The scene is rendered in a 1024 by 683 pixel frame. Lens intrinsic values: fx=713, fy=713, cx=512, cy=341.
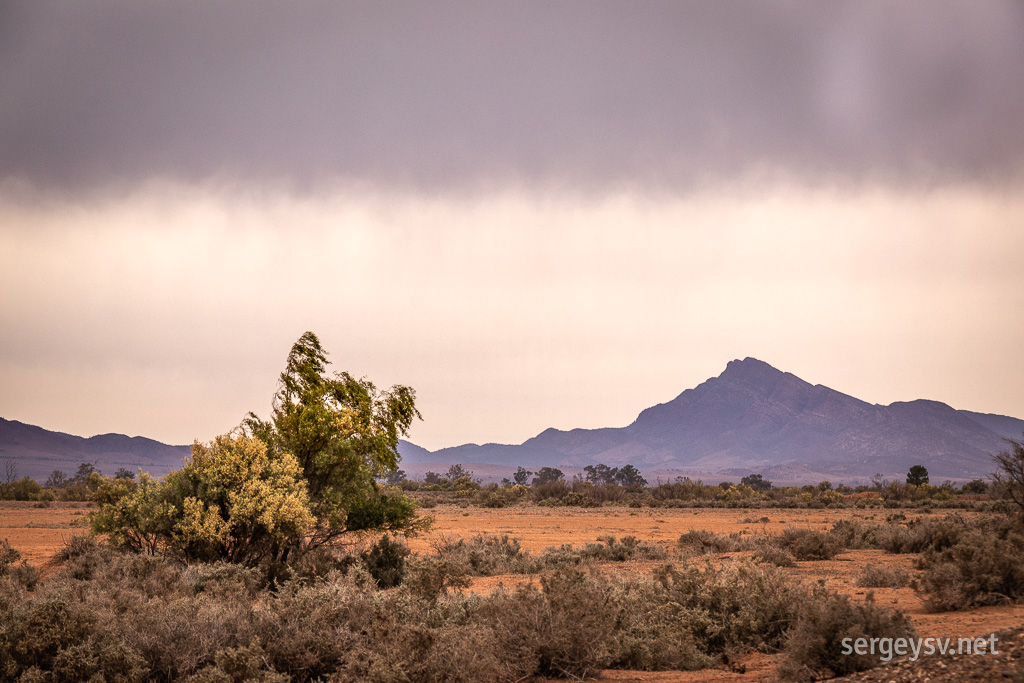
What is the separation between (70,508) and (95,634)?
46.4 metres

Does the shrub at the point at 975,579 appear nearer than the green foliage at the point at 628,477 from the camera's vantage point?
Yes

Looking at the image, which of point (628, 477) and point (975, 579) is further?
point (628, 477)

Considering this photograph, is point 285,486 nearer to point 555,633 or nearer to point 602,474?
point 555,633

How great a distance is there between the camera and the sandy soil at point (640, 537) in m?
9.18

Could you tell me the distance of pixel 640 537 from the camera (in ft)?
103

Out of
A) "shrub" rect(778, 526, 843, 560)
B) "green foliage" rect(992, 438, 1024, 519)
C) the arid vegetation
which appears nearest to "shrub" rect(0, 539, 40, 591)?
the arid vegetation

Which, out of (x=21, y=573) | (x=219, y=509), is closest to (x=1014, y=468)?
(x=219, y=509)

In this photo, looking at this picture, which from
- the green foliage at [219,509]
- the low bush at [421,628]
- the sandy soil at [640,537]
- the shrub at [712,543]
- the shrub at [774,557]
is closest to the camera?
the low bush at [421,628]

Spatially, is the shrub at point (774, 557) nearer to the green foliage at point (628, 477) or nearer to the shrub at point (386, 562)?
the shrub at point (386, 562)

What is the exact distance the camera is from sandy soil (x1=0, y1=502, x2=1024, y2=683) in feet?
30.1

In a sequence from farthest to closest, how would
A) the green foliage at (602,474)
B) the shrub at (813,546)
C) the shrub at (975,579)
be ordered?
1. the green foliage at (602,474)
2. the shrub at (813,546)
3. the shrub at (975,579)

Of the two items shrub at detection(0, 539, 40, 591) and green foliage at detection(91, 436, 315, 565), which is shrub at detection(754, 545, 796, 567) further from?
shrub at detection(0, 539, 40, 591)

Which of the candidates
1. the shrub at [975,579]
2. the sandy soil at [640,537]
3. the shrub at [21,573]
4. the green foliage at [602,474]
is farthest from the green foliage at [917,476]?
the shrub at [21,573]

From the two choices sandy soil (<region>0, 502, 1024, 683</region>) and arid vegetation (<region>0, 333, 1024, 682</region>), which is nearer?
arid vegetation (<region>0, 333, 1024, 682</region>)
